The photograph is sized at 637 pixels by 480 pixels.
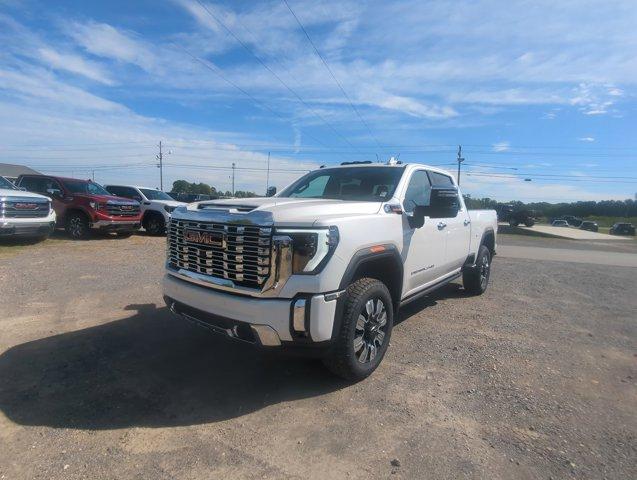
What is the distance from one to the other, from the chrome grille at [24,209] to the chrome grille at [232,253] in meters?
8.60

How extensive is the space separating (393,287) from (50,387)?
3.01 m

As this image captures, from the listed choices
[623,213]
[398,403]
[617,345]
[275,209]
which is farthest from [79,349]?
[623,213]

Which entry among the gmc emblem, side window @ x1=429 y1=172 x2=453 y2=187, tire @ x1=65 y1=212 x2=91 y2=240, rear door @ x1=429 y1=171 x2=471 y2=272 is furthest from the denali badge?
tire @ x1=65 y1=212 x2=91 y2=240

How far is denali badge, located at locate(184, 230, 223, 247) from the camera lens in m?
3.28

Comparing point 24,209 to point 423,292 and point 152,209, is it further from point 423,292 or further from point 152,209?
point 423,292

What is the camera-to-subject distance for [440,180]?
556 centimetres

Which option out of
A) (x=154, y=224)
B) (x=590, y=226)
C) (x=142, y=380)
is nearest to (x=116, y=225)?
(x=154, y=224)

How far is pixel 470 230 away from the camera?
237 inches

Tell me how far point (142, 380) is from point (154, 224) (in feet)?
40.4

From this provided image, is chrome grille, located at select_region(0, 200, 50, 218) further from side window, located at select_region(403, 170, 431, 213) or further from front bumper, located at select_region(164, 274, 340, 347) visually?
side window, located at select_region(403, 170, 431, 213)

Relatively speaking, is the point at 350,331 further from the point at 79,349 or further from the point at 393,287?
the point at 79,349

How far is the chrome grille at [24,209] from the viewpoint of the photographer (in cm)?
Answer: 967

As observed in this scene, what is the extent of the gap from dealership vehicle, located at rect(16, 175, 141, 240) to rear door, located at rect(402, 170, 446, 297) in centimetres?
1048

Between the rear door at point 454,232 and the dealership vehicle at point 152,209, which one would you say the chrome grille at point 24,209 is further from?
the rear door at point 454,232
